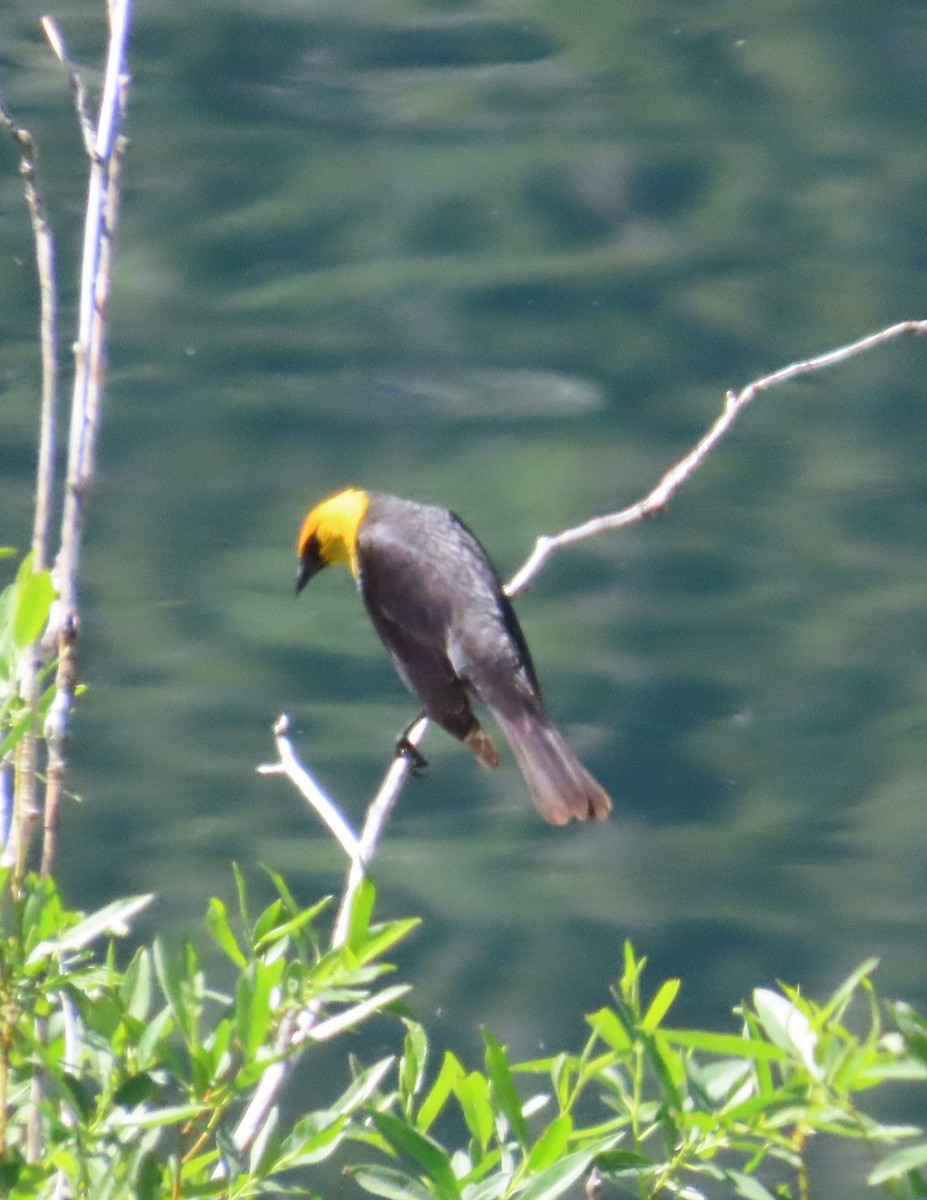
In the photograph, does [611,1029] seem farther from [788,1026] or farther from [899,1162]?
[899,1162]

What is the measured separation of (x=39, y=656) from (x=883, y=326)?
357 centimetres

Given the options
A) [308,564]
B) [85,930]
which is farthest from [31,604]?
[308,564]

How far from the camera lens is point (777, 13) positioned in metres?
4.82

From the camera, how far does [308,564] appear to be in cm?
460

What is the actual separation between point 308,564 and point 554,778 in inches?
49.6

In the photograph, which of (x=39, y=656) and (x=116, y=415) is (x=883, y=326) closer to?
(x=116, y=415)

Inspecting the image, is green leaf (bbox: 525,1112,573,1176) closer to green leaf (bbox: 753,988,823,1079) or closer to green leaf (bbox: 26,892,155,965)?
green leaf (bbox: 753,988,823,1079)

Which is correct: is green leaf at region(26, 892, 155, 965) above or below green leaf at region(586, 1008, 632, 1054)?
above

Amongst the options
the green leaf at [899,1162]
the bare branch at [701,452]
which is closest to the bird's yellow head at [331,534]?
the bare branch at [701,452]

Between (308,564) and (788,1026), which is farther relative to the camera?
(308,564)

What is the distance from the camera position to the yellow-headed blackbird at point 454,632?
3619 mm

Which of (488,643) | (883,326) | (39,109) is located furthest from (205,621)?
(883,326)

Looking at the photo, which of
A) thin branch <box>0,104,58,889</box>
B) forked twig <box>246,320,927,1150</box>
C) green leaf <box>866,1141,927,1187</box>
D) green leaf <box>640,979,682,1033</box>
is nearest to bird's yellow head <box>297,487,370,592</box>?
forked twig <box>246,320,927,1150</box>

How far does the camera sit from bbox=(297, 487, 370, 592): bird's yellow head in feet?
14.6
